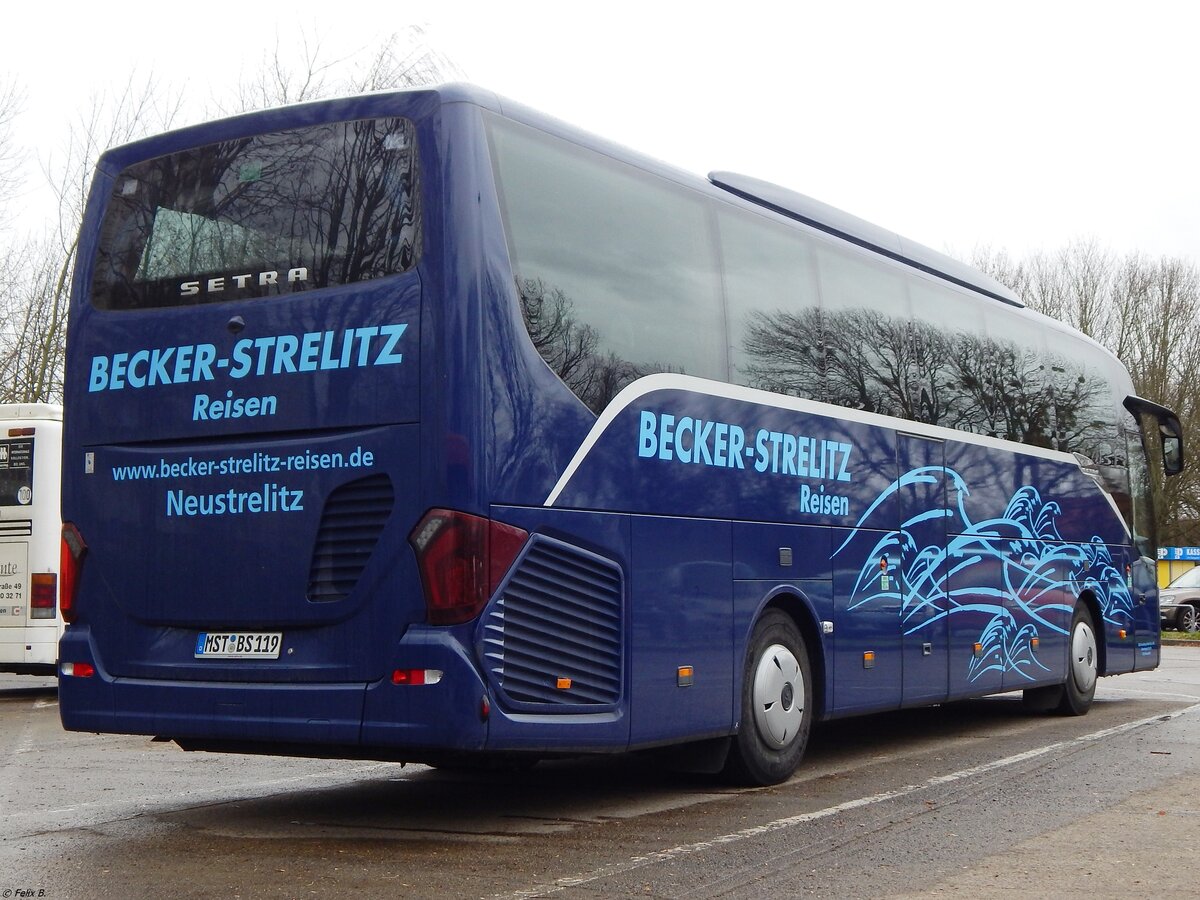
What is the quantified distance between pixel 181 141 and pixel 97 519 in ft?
6.73

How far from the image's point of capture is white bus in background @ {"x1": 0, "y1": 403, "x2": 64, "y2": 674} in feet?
53.4

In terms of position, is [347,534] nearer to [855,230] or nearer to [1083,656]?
[855,230]

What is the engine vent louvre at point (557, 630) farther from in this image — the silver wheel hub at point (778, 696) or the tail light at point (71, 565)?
the tail light at point (71, 565)

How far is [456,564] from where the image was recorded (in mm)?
6852

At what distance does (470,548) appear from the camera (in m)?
6.86

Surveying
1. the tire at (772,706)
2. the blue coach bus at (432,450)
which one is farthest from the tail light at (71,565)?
the tire at (772,706)

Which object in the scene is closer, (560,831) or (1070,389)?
(560,831)

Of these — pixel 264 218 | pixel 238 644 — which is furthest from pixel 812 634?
pixel 264 218

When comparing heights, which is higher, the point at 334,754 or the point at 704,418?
the point at 704,418

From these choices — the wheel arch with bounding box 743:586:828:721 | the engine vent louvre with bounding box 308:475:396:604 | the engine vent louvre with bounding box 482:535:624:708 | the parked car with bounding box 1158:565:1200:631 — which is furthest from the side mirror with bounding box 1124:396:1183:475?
the parked car with bounding box 1158:565:1200:631

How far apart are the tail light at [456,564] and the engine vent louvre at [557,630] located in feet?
0.40

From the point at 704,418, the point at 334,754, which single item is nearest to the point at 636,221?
the point at 704,418

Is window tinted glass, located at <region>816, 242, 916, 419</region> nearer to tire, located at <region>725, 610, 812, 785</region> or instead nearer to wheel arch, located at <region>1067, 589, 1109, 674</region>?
tire, located at <region>725, 610, 812, 785</region>

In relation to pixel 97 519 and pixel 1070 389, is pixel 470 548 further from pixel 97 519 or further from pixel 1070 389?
pixel 1070 389
